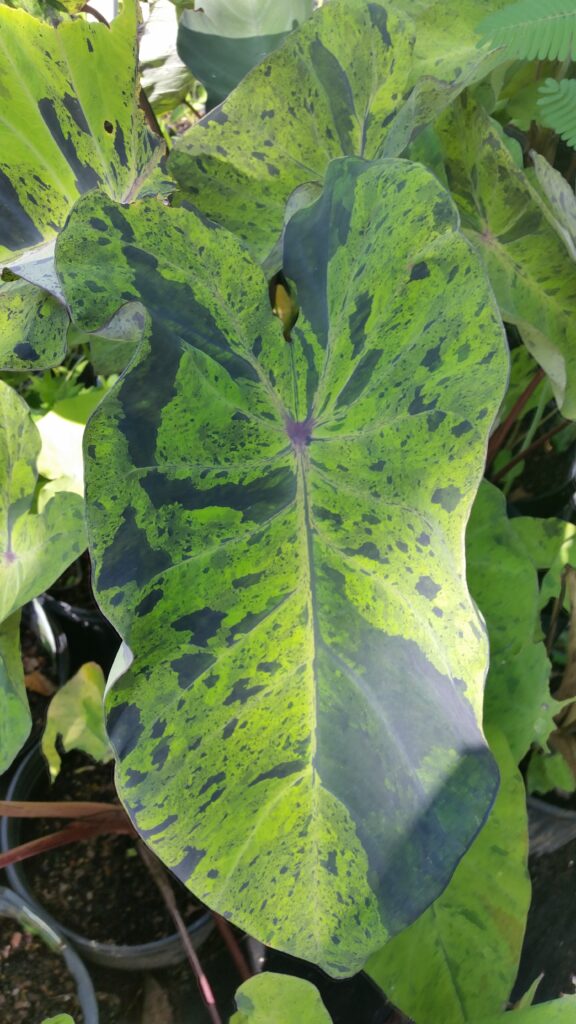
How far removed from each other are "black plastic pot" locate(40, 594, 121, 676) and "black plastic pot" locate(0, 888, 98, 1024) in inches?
14.1

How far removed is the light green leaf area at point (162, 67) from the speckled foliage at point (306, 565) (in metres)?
0.73

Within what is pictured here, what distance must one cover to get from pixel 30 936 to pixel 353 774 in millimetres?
656

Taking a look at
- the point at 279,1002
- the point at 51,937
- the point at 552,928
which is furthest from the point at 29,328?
the point at 552,928

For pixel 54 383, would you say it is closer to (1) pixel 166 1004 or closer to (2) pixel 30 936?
(2) pixel 30 936

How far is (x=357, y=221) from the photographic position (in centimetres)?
57

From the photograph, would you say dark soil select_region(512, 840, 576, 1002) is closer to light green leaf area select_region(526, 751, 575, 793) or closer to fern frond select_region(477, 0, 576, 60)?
light green leaf area select_region(526, 751, 575, 793)

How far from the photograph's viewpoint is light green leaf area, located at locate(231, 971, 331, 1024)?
1.95ft

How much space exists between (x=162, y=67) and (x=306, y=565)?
36.6 inches

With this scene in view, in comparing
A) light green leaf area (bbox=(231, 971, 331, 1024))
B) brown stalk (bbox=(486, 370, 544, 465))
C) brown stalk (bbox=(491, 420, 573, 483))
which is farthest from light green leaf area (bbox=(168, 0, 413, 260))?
light green leaf area (bbox=(231, 971, 331, 1024))

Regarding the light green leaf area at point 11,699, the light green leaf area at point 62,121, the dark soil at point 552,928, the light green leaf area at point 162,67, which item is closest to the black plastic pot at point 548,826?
the dark soil at point 552,928

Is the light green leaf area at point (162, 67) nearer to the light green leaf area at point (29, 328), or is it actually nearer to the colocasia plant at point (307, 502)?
the colocasia plant at point (307, 502)

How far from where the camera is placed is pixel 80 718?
0.92 m

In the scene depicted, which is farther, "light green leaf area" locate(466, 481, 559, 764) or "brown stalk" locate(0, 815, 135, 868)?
"brown stalk" locate(0, 815, 135, 868)

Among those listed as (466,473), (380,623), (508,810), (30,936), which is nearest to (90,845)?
(30,936)
